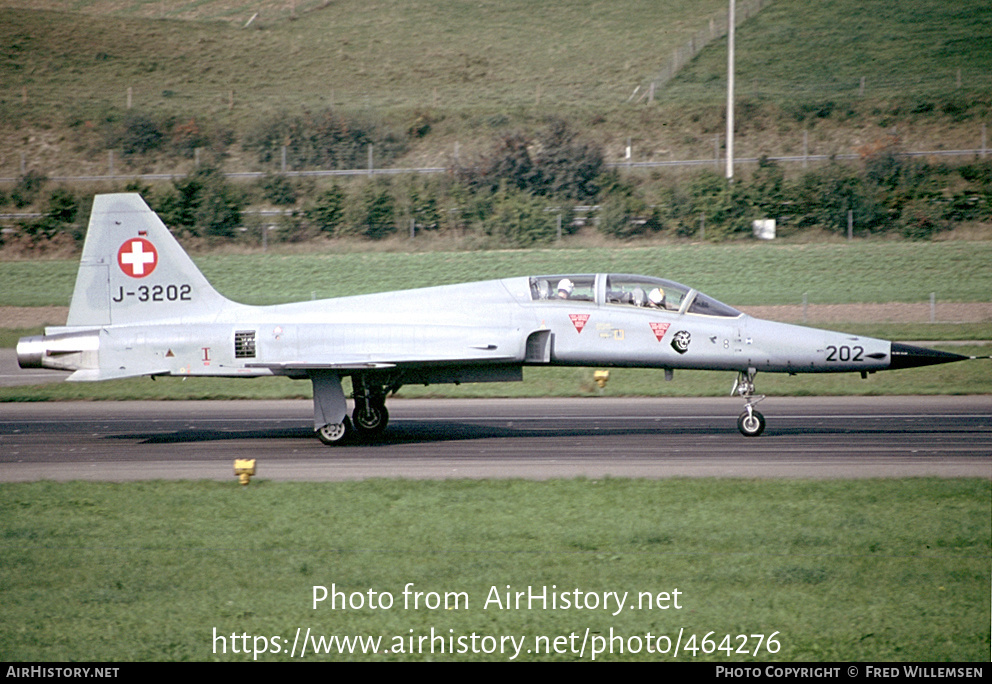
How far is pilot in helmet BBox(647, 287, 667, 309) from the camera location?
17.5m

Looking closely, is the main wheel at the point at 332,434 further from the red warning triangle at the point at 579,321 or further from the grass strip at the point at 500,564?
the red warning triangle at the point at 579,321

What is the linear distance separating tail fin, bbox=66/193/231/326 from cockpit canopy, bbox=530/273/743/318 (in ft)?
19.8

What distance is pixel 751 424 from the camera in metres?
17.5

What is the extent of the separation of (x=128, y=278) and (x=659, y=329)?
374 inches

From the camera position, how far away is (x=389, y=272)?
44.9 metres

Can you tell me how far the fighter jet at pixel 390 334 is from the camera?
56.5 ft

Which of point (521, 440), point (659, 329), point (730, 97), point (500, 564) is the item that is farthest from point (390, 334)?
point (730, 97)

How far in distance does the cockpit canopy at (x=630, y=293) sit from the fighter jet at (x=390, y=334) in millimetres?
24

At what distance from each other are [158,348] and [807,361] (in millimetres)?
11066

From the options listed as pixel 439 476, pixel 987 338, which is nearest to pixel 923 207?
pixel 987 338

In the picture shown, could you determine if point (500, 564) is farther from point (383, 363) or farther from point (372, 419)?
point (372, 419)

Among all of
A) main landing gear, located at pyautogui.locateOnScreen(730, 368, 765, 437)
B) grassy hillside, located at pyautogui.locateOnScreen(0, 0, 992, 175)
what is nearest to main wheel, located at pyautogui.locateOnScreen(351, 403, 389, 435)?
main landing gear, located at pyautogui.locateOnScreen(730, 368, 765, 437)

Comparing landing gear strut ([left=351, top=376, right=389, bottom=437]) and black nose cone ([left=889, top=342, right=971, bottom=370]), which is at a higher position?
black nose cone ([left=889, top=342, right=971, bottom=370])

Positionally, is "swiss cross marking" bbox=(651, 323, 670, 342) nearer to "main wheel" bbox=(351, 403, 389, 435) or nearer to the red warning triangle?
the red warning triangle
